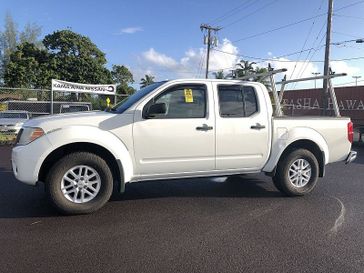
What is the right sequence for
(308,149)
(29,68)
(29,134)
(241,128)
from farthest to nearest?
1. (29,68)
2. (308,149)
3. (241,128)
4. (29,134)

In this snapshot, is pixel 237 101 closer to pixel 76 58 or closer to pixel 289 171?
pixel 289 171

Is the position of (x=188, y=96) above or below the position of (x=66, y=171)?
above

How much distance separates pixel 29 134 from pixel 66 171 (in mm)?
680

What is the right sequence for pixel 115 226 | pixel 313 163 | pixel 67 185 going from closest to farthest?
pixel 115 226 < pixel 67 185 < pixel 313 163

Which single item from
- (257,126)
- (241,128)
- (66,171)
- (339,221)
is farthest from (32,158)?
(339,221)

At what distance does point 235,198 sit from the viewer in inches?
251

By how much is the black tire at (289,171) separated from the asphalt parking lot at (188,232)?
16 centimetres

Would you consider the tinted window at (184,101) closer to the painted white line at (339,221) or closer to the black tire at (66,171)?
→ the black tire at (66,171)

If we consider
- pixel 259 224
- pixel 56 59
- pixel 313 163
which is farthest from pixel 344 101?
pixel 56 59

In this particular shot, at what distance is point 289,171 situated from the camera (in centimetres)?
654

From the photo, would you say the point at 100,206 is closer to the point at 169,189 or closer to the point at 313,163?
the point at 169,189

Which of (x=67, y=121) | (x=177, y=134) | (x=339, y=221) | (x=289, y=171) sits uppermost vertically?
(x=67, y=121)

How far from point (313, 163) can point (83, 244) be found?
410 centimetres

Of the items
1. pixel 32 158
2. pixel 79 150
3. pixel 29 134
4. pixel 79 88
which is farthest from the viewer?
pixel 79 88
